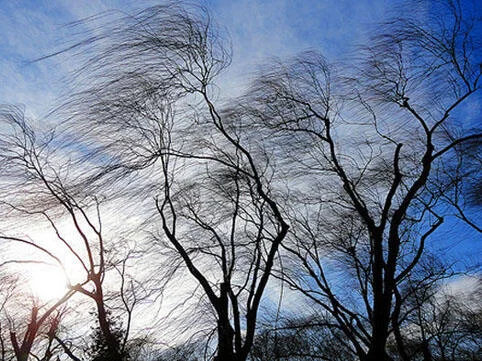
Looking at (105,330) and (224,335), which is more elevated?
(105,330)

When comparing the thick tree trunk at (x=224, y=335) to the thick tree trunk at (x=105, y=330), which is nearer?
the thick tree trunk at (x=224, y=335)

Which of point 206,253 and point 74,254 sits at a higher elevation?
point 74,254

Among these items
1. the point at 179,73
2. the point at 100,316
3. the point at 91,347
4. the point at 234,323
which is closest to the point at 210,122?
the point at 179,73

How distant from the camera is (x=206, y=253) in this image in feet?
23.3

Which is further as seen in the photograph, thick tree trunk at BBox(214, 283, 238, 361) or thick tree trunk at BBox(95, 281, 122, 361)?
thick tree trunk at BBox(95, 281, 122, 361)

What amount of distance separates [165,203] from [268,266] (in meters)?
2.11

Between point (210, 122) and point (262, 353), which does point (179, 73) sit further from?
point (262, 353)

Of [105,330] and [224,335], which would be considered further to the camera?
[105,330]

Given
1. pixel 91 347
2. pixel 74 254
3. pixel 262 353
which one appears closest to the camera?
pixel 262 353

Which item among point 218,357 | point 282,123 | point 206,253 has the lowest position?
point 218,357

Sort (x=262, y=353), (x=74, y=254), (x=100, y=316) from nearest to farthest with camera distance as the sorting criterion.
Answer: (x=100, y=316)
(x=262, y=353)
(x=74, y=254)

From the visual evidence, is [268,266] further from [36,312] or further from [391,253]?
[36,312]

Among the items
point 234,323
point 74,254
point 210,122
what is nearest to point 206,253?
point 234,323

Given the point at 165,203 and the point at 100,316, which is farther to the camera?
the point at 100,316
